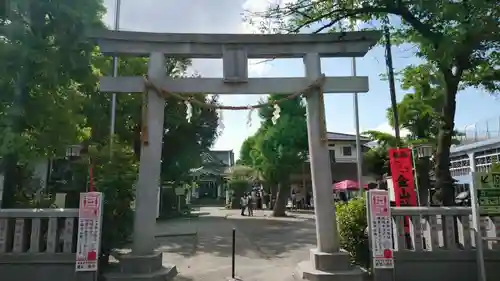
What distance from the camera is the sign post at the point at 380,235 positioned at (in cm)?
739

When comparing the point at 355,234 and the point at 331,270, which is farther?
the point at 355,234

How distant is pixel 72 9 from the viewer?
27.2 ft

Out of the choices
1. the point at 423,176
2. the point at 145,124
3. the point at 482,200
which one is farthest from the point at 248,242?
the point at 482,200

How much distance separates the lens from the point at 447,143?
31.1 feet

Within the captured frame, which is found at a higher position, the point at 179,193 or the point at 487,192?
the point at 179,193

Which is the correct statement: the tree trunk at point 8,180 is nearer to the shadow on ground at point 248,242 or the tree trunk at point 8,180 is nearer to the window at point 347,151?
the shadow on ground at point 248,242

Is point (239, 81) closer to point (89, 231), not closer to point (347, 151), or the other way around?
point (89, 231)

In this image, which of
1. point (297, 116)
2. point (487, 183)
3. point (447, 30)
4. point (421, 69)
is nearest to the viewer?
point (487, 183)

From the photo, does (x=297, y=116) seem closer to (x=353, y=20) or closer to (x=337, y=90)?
(x=353, y=20)

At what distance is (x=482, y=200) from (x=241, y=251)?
730 centimetres

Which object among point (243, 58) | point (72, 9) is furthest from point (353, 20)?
point (72, 9)

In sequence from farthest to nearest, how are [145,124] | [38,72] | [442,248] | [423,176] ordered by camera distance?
1. [423,176]
2. [145,124]
3. [38,72]
4. [442,248]

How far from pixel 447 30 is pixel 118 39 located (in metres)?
7.09

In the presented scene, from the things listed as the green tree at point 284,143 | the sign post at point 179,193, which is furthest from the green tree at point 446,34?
the sign post at point 179,193
